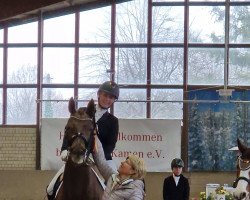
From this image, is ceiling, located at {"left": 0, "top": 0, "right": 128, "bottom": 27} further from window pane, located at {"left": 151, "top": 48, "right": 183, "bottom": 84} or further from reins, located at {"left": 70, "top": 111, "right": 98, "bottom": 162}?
reins, located at {"left": 70, "top": 111, "right": 98, "bottom": 162}

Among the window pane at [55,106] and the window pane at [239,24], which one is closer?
the window pane at [239,24]

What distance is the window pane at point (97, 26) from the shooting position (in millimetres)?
13898

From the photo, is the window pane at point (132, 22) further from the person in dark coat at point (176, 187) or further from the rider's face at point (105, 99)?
the rider's face at point (105, 99)

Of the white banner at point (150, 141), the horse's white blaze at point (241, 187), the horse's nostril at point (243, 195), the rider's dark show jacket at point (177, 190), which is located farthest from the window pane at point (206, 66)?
the horse's nostril at point (243, 195)

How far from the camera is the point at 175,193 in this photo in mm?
8828

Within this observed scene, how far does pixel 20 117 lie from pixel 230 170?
15.5 feet

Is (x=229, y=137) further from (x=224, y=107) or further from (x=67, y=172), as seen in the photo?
(x=67, y=172)

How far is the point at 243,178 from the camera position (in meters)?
5.83

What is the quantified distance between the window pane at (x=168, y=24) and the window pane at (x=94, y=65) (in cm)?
117

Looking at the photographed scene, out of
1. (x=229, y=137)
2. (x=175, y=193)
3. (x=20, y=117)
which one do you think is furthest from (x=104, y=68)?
(x=175, y=193)

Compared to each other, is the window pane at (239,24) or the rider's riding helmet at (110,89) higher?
the window pane at (239,24)

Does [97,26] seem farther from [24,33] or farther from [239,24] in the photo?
[239,24]

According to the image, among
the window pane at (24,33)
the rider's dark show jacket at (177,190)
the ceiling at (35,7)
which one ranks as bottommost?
the rider's dark show jacket at (177,190)

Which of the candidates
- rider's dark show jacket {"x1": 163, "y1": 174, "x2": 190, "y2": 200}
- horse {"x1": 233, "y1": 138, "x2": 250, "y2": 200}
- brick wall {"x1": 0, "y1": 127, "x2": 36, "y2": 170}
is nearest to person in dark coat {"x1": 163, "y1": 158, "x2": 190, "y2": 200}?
rider's dark show jacket {"x1": 163, "y1": 174, "x2": 190, "y2": 200}
